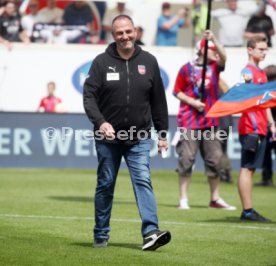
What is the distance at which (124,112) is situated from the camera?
34.9ft

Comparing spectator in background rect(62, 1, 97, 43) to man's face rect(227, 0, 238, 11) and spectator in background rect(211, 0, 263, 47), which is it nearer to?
spectator in background rect(211, 0, 263, 47)

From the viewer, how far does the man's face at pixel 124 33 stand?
10.5 m

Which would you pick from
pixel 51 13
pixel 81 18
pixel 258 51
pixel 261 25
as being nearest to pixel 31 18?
pixel 51 13

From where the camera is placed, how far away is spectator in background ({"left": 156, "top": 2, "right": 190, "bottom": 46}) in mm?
25734

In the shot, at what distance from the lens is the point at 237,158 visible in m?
22.7

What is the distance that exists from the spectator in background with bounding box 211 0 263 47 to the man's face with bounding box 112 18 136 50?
15068 mm

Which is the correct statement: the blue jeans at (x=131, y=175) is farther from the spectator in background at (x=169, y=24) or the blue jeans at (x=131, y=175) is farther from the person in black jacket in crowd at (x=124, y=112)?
the spectator in background at (x=169, y=24)

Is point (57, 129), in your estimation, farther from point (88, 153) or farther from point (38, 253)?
point (38, 253)

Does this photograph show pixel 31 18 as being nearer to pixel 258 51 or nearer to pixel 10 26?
pixel 10 26

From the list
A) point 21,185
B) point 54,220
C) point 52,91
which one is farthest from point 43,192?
point 52,91

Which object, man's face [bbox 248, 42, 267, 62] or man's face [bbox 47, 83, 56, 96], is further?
man's face [bbox 47, 83, 56, 96]

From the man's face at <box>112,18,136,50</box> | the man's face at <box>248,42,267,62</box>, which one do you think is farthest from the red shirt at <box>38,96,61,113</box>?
the man's face at <box>112,18,136,50</box>

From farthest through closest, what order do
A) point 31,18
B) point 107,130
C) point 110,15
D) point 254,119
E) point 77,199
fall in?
point 110,15
point 31,18
point 77,199
point 254,119
point 107,130

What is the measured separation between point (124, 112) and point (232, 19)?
50.0 ft
